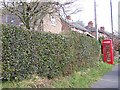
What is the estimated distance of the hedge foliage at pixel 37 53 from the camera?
7684 millimetres

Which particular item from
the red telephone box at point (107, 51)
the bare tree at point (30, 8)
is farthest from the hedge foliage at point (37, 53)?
the red telephone box at point (107, 51)

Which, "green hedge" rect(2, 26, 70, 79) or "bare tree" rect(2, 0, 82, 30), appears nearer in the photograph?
"green hedge" rect(2, 26, 70, 79)

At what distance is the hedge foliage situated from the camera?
768 cm

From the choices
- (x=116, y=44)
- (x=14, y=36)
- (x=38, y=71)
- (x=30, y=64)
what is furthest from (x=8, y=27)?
(x=116, y=44)

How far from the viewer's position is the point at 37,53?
9.16m

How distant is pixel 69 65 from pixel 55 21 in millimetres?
18077

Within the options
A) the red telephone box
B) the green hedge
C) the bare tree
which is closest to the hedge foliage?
the green hedge

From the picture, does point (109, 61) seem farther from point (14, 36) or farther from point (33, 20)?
point (14, 36)

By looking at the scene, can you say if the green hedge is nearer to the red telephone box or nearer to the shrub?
the shrub

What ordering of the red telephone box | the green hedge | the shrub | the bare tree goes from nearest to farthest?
the green hedge
the shrub
the bare tree
the red telephone box

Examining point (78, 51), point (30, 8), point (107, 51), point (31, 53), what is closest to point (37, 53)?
point (31, 53)

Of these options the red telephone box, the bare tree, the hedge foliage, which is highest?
the bare tree

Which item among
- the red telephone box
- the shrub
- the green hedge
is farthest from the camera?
the red telephone box

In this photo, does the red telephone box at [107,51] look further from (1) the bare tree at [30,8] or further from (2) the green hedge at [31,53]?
(2) the green hedge at [31,53]
